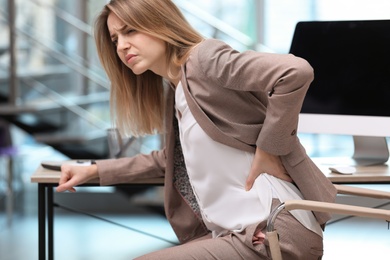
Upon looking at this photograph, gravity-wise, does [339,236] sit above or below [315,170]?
below

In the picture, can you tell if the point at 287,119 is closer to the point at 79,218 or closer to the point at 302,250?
the point at 302,250

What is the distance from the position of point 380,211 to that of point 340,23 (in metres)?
1.22

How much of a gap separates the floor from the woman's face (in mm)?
1494

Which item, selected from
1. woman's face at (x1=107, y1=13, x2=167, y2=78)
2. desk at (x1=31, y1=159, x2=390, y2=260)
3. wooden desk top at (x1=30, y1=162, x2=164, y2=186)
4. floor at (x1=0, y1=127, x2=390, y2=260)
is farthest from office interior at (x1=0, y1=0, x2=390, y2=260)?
woman's face at (x1=107, y1=13, x2=167, y2=78)

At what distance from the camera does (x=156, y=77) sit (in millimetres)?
2375

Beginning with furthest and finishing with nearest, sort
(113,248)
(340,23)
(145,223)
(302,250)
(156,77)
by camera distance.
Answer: (145,223)
(113,248)
(340,23)
(156,77)
(302,250)

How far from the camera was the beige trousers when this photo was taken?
1983 millimetres

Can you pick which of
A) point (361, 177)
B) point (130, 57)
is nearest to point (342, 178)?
point (361, 177)

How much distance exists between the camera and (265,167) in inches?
79.0

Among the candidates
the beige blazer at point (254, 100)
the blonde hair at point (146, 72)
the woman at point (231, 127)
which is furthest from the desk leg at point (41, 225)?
the beige blazer at point (254, 100)

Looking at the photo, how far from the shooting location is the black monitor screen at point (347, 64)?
2799mm

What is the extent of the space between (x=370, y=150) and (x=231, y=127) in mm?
1045

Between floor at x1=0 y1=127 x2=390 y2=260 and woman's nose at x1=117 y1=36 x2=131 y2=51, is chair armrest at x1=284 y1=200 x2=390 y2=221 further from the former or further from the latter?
floor at x1=0 y1=127 x2=390 y2=260

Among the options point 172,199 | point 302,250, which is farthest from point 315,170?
point 172,199
